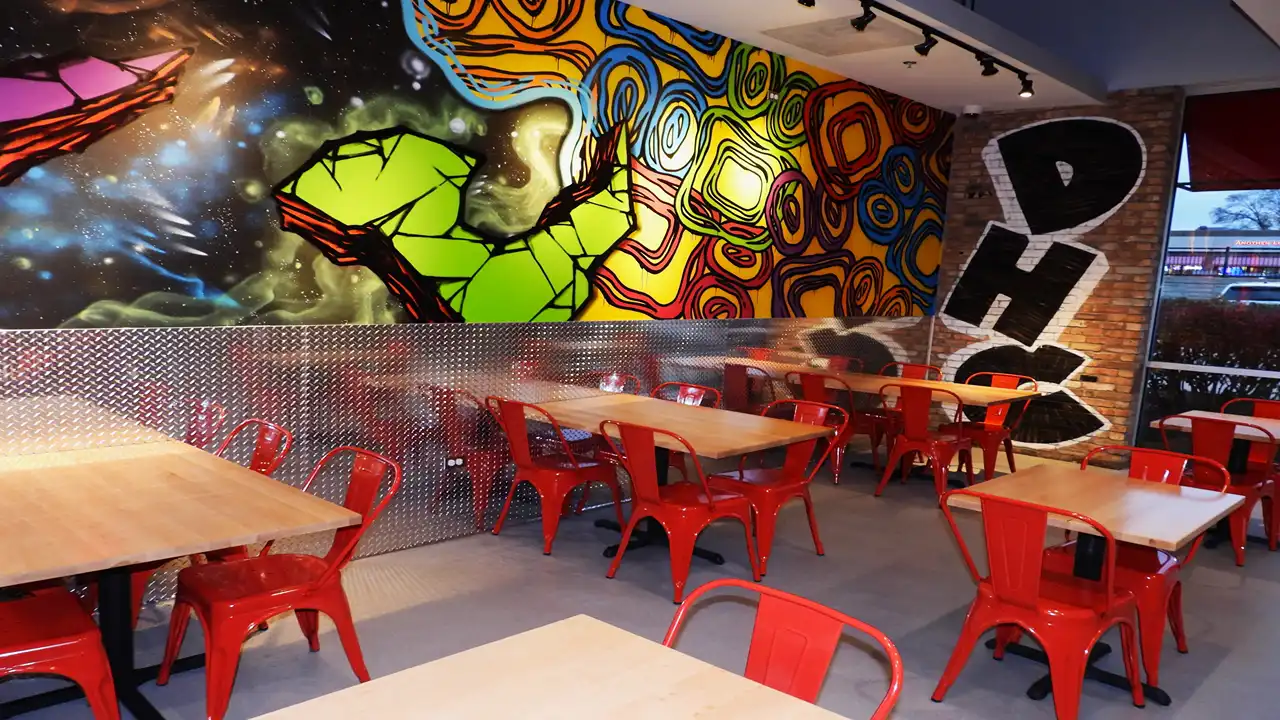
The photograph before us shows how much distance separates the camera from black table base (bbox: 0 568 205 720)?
276 cm

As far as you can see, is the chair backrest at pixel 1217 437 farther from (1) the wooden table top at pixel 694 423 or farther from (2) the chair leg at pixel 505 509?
(2) the chair leg at pixel 505 509

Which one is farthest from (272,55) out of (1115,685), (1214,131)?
(1214,131)

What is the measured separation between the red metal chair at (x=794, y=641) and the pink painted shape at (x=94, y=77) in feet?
10.7

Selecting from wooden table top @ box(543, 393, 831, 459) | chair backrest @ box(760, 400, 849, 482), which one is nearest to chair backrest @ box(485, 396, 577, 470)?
wooden table top @ box(543, 393, 831, 459)

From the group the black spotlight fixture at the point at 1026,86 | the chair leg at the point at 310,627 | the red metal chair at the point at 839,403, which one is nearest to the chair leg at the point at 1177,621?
the red metal chair at the point at 839,403

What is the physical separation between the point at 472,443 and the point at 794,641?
3306 millimetres

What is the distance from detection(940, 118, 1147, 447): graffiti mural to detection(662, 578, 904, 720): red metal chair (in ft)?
23.3

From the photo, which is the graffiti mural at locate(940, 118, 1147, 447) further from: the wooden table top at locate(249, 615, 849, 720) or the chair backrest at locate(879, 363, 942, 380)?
the wooden table top at locate(249, 615, 849, 720)

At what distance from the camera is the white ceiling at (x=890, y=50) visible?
5.47 m

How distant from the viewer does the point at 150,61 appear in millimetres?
3592

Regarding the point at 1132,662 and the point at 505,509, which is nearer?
the point at 1132,662

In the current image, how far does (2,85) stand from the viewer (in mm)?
3227

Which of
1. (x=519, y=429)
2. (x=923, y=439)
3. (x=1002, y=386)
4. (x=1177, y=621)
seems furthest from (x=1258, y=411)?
(x=519, y=429)

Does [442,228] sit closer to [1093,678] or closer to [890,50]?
[890,50]
